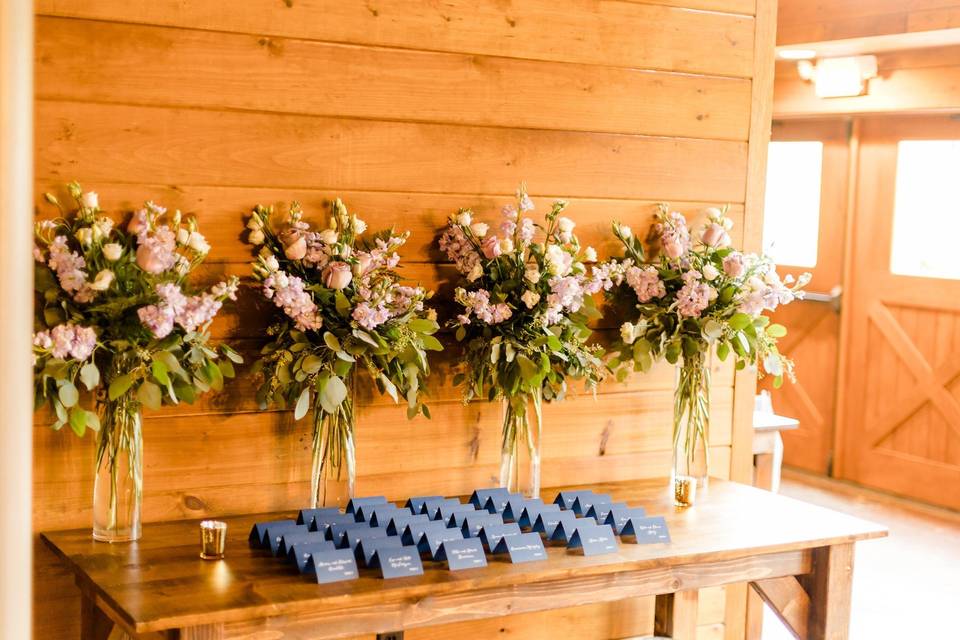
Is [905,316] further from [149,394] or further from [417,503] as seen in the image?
[149,394]

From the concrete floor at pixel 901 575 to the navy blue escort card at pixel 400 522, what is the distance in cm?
241

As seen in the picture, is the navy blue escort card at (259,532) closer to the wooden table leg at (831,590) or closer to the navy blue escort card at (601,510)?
the navy blue escort card at (601,510)

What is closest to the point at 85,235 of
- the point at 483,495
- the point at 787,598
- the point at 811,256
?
the point at 483,495

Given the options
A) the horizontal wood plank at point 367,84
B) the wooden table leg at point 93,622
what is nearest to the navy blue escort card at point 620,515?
the horizontal wood plank at point 367,84

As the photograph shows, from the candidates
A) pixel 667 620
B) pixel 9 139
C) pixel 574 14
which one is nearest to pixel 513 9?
pixel 574 14

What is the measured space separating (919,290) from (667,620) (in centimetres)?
373

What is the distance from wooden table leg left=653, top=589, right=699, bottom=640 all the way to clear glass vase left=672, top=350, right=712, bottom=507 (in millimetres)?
266

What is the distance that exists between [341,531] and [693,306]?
0.94m

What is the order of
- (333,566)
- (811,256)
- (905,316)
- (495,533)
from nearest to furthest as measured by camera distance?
(333,566), (495,533), (905,316), (811,256)

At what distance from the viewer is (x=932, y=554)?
509 centimetres

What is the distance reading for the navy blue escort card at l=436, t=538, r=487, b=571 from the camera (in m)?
2.13

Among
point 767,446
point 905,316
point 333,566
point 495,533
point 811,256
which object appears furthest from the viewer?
point 811,256

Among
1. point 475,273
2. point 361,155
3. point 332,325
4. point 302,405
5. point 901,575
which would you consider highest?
point 361,155

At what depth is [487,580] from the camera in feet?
6.95
